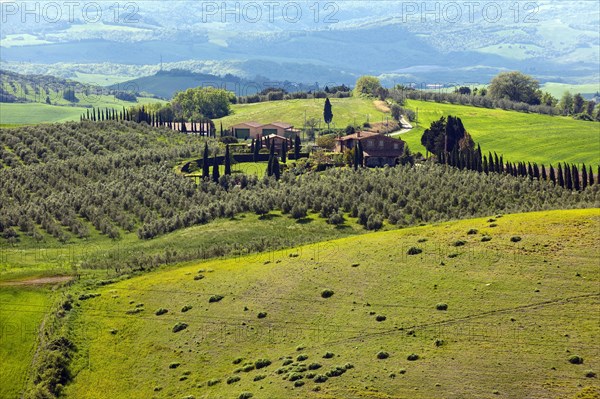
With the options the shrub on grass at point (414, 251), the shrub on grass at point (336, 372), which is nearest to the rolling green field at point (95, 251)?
the shrub on grass at point (414, 251)

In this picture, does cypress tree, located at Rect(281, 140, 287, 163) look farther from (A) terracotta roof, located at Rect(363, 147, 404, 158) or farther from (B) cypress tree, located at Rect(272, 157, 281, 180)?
(B) cypress tree, located at Rect(272, 157, 281, 180)

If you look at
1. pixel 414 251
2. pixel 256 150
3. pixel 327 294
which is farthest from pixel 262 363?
pixel 256 150

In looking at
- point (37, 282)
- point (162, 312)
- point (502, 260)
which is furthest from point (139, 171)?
point (502, 260)

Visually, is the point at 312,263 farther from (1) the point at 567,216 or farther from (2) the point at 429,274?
(1) the point at 567,216

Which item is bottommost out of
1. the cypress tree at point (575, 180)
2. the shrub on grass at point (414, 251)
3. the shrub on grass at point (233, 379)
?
the shrub on grass at point (233, 379)

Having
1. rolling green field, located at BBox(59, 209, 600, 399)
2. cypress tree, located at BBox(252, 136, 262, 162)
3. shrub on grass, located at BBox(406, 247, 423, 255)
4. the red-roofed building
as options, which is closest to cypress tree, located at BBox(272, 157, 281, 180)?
cypress tree, located at BBox(252, 136, 262, 162)

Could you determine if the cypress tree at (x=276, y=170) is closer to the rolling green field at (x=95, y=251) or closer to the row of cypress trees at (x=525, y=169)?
the rolling green field at (x=95, y=251)
